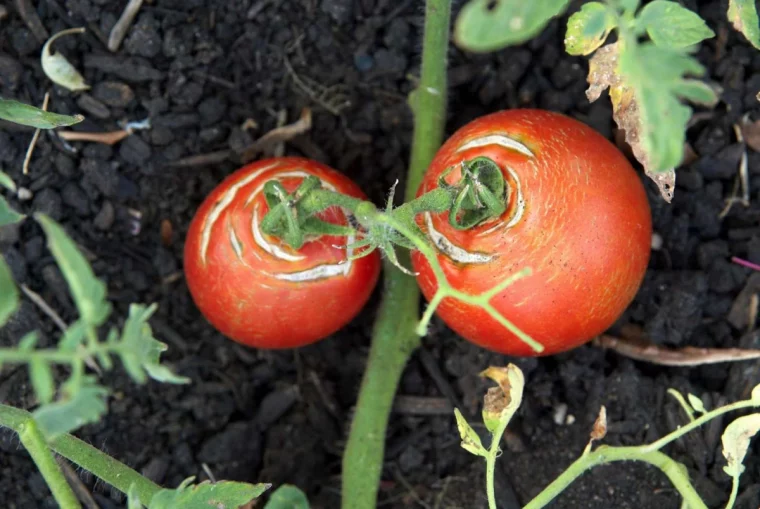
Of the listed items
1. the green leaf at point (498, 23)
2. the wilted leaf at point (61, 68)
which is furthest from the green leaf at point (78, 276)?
the wilted leaf at point (61, 68)

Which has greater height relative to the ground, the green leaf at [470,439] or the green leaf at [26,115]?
the green leaf at [26,115]

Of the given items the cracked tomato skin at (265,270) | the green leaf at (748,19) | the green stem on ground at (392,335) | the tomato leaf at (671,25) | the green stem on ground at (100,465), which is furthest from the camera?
the green stem on ground at (392,335)

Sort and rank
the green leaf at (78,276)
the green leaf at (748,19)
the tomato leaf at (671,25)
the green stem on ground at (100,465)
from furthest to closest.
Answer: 1. the green stem on ground at (100,465)
2. the green leaf at (748,19)
3. the tomato leaf at (671,25)
4. the green leaf at (78,276)

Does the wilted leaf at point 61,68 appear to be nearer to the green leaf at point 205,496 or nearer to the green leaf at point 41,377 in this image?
the green leaf at point 205,496

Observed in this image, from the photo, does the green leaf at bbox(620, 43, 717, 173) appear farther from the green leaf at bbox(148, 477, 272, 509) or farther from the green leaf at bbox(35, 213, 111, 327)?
the green leaf at bbox(148, 477, 272, 509)

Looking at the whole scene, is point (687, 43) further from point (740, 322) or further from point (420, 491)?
point (420, 491)

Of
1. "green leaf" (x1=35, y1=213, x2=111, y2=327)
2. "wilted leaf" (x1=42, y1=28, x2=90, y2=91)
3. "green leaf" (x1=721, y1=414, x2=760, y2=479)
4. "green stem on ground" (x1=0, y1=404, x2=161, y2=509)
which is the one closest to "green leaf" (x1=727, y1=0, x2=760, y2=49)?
"green leaf" (x1=721, y1=414, x2=760, y2=479)
